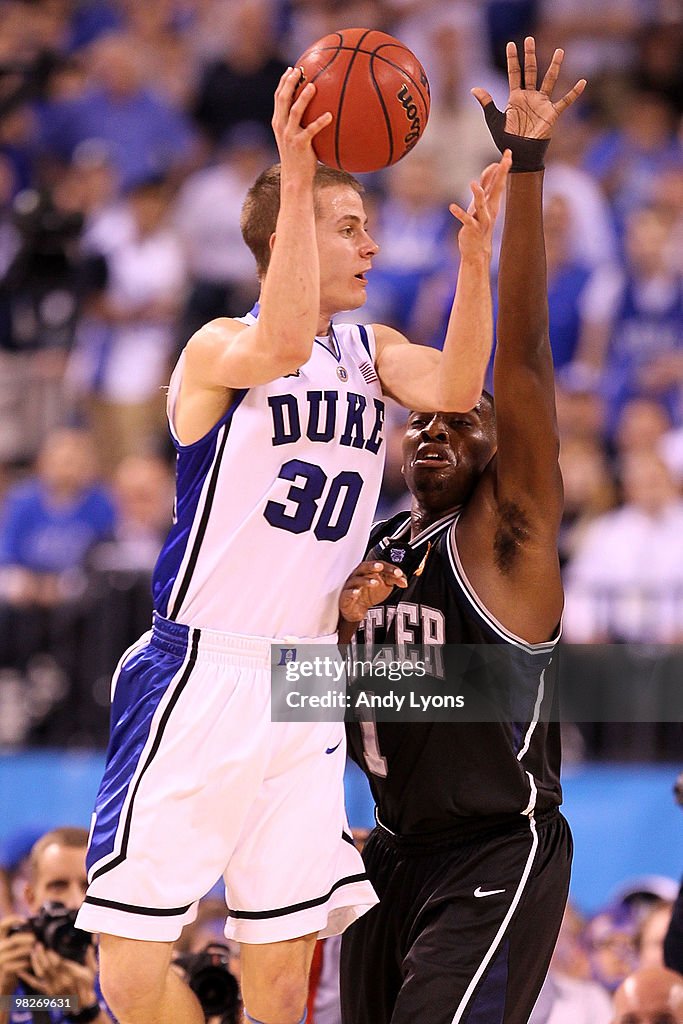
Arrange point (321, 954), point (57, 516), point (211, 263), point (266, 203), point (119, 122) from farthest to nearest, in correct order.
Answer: point (119, 122), point (211, 263), point (57, 516), point (321, 954), point (266, 203)

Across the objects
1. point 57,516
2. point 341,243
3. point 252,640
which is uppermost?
point 341,243

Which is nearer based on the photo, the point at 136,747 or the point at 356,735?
the point at 136,747

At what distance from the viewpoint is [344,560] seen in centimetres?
405

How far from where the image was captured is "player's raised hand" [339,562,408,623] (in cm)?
397

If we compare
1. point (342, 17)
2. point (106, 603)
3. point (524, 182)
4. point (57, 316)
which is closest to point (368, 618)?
point (524, 182)

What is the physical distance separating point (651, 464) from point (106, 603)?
319 cm

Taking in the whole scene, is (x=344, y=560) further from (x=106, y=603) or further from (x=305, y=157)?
(x=106, y=603)

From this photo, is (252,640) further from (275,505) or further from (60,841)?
(60,841)

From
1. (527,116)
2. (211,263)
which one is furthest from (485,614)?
(211,263)

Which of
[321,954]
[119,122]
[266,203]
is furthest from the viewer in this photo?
[119,122]

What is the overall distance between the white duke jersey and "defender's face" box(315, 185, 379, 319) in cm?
18

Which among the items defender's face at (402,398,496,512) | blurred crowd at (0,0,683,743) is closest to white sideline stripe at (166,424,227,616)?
defender's face at (402,398,496,512)

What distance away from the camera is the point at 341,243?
400 centimetres

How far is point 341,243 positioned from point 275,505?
698 mm
